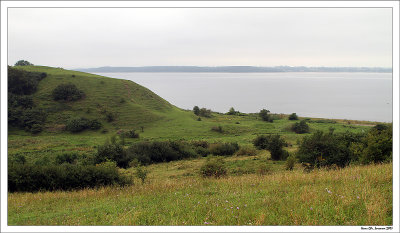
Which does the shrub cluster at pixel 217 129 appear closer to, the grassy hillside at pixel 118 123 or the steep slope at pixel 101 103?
the grassy hillside at pixel 118 123

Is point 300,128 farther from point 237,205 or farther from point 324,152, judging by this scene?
point 237,205

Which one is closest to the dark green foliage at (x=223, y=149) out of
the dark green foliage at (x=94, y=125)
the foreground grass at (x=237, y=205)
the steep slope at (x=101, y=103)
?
the steep slope at (x=101, y=103)

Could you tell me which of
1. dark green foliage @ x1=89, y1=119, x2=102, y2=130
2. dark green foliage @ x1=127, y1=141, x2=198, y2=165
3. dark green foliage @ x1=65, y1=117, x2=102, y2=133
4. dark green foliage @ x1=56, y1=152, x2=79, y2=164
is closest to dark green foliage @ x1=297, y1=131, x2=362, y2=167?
dark green foliage @ x1=127, y1=141, x2=198, y2=165

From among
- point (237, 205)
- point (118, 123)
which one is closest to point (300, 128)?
point (118, 123)

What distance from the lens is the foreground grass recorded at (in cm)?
466

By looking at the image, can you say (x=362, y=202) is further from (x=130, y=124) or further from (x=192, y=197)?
(x=130, y=124)

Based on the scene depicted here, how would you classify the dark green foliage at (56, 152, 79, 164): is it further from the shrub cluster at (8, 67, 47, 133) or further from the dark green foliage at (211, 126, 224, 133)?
the dark green foliage at (211, 126, 224, 133)

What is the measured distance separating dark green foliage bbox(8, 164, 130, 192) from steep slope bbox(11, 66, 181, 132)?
4027cm

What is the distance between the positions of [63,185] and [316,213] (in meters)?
11.2

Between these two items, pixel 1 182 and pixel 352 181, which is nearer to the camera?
pixel 1 182

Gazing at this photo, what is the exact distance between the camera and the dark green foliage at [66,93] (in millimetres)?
56719

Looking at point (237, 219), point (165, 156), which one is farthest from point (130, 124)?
point (237, 219)

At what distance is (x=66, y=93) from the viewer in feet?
189

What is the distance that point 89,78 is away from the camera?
224ft
